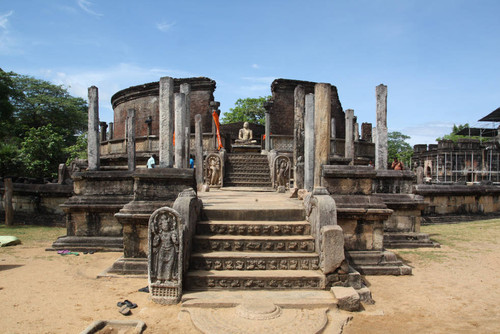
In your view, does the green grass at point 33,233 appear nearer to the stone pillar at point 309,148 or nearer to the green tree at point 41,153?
the stone pillar at point 309,148

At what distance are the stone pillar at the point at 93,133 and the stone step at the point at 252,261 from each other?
185 inches

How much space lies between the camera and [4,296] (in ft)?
15.9

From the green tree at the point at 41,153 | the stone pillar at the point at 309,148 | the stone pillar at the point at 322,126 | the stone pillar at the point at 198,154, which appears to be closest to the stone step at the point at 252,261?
the stone pillar at the point at 322,126

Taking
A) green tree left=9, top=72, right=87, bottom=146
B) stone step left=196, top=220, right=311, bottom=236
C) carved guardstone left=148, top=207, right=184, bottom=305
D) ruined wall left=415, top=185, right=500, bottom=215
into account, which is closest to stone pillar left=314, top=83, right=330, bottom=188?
stone step left=196, top=220, right=311, bottom=236

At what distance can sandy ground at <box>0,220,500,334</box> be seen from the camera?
156 inches

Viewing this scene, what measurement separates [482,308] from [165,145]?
548 centimetres

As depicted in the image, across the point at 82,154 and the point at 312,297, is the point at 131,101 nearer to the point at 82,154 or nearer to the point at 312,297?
the point at 82,154

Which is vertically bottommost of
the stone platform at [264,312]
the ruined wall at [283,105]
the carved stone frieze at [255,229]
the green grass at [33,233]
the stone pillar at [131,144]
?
the green grass at [33,233]

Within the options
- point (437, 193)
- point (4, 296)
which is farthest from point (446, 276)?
point (437, 193)

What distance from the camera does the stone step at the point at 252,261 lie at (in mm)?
5000

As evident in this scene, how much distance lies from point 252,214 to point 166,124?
2505mm

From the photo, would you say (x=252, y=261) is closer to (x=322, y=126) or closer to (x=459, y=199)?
(x=322, y=126)

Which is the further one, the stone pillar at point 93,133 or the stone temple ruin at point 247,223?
the stone pillar at point 93,133

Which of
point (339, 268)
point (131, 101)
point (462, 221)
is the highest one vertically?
point (131, 101)
